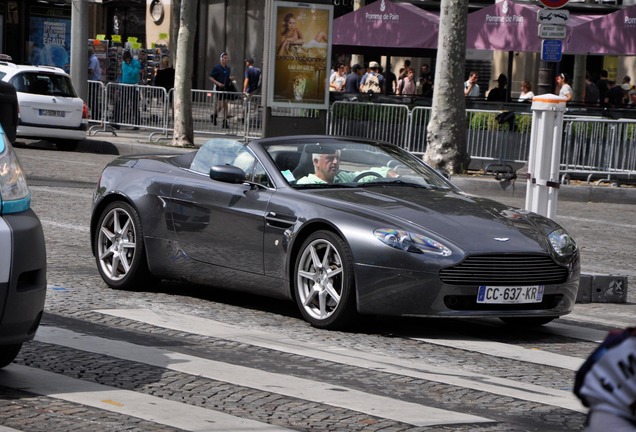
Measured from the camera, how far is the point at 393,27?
27953mm

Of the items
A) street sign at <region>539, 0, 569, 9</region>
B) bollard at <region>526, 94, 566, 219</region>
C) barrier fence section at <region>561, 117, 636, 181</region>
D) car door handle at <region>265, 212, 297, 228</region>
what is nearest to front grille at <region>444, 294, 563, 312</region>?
car door handle at <region>265, 212, 297, 228</region>

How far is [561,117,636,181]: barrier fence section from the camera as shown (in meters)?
21.4

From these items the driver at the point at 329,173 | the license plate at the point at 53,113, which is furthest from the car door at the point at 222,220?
the license plate at the point at 53,113

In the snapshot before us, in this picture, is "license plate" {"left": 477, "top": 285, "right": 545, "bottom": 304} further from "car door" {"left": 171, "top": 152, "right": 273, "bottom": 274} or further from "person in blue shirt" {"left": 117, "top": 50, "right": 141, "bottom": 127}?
"person in blue shirt" {"left": 117, "top": 50, "right": 141, "bottom": 127}

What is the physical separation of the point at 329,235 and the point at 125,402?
263 centimetres

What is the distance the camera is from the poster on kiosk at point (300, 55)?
20.5 metres

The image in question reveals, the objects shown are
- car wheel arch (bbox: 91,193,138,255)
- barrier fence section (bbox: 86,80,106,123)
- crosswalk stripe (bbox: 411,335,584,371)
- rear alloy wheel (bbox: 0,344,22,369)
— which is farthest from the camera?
barrier fence section (bbox: 86,80,106,123)

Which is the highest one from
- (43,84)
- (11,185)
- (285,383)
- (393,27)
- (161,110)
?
(393,27)

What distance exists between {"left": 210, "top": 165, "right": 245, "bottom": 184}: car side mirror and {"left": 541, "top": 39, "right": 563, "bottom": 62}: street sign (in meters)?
7.60

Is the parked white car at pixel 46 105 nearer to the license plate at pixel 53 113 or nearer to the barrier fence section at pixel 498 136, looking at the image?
the license plate at pixel 53 113

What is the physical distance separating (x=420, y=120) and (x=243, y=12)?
93.7 feet

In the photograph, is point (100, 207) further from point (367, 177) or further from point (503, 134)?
point (503, 134)

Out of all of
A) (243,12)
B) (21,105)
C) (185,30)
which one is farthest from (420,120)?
(243,12)

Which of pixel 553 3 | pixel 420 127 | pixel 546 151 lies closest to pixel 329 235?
pixel 546 151
